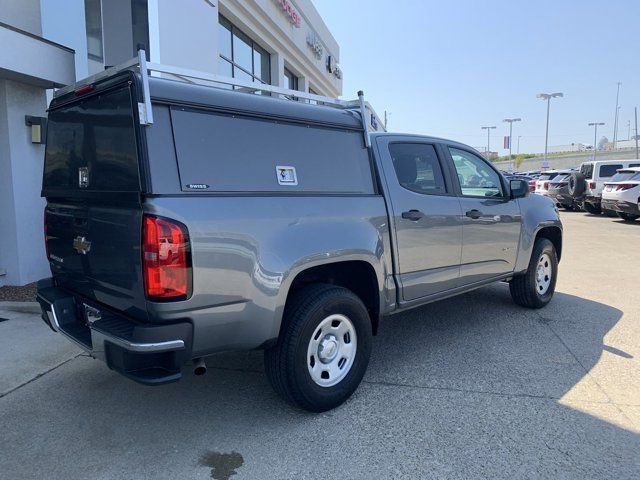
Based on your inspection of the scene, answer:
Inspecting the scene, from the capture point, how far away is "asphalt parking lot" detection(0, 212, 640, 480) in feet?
9.34

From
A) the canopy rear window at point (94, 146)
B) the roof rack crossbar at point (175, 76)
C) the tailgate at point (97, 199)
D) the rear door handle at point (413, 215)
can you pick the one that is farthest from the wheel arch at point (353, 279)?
the canopy rear window at point (94, 146)

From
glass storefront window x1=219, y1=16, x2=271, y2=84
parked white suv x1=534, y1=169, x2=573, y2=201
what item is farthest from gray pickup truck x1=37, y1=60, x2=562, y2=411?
parked white suv x1=534, y1=169, x2=573, y2=201

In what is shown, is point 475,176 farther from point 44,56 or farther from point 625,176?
point 625,176

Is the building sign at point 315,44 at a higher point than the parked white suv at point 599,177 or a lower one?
higher

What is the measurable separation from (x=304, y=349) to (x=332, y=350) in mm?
365

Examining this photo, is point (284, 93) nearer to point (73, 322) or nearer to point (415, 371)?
point (73, 322)

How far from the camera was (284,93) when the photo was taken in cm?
352

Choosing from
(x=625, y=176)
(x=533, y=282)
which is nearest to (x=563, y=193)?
(x=625, y=176)

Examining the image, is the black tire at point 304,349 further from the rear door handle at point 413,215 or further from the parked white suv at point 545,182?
the parked white suv at point 545,182

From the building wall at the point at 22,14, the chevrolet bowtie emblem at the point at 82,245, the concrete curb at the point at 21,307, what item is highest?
the building wall at the point at 22,14

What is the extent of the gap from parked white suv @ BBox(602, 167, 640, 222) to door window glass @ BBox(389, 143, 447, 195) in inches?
556

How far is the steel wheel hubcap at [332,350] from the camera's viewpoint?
11.1 feet

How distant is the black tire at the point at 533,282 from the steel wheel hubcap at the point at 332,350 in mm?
2952

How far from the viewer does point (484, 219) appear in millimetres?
4852
